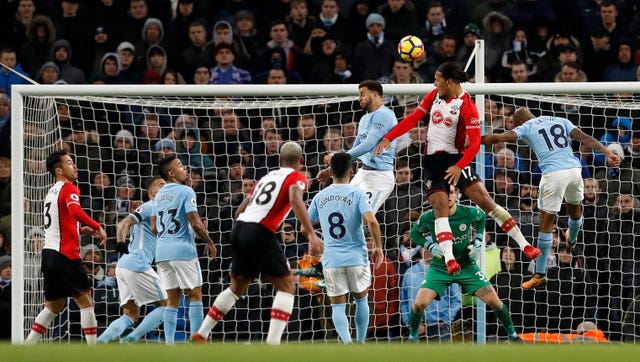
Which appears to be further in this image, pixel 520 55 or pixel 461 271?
pixel 520 55

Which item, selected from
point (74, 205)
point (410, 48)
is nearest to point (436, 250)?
point (410, 48)

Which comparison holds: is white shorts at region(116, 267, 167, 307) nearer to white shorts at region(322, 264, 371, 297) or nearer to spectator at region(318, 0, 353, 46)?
white shorts at region(322, 264, 371, 297)

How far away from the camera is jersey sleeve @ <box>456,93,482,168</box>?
12203 millimetres

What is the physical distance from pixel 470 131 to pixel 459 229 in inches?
47.9

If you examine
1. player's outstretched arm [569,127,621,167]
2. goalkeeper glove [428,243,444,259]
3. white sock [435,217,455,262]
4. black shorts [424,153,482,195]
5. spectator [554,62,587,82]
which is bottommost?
goalkeeper glove [428,243,444,259]

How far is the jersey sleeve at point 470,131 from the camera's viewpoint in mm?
12203

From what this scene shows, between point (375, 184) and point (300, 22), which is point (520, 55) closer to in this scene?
point (300, 22)

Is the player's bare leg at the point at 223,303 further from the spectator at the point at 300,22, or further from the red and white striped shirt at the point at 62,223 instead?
the spectator at the point at 300,22

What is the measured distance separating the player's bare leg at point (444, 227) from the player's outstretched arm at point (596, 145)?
170 cm

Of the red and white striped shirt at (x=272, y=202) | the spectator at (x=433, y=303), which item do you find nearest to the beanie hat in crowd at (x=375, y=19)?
the spectator at (x=433, y=303)

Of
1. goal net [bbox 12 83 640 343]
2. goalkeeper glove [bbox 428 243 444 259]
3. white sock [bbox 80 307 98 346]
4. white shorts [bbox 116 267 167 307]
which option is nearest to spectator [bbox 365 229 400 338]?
goal net [bbox 12 83 640 343]

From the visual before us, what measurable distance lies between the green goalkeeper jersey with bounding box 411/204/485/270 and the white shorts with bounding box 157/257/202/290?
7.42 feet

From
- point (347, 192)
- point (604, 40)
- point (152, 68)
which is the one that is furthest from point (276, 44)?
point (347, 192)

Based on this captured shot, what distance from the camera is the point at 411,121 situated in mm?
12508
